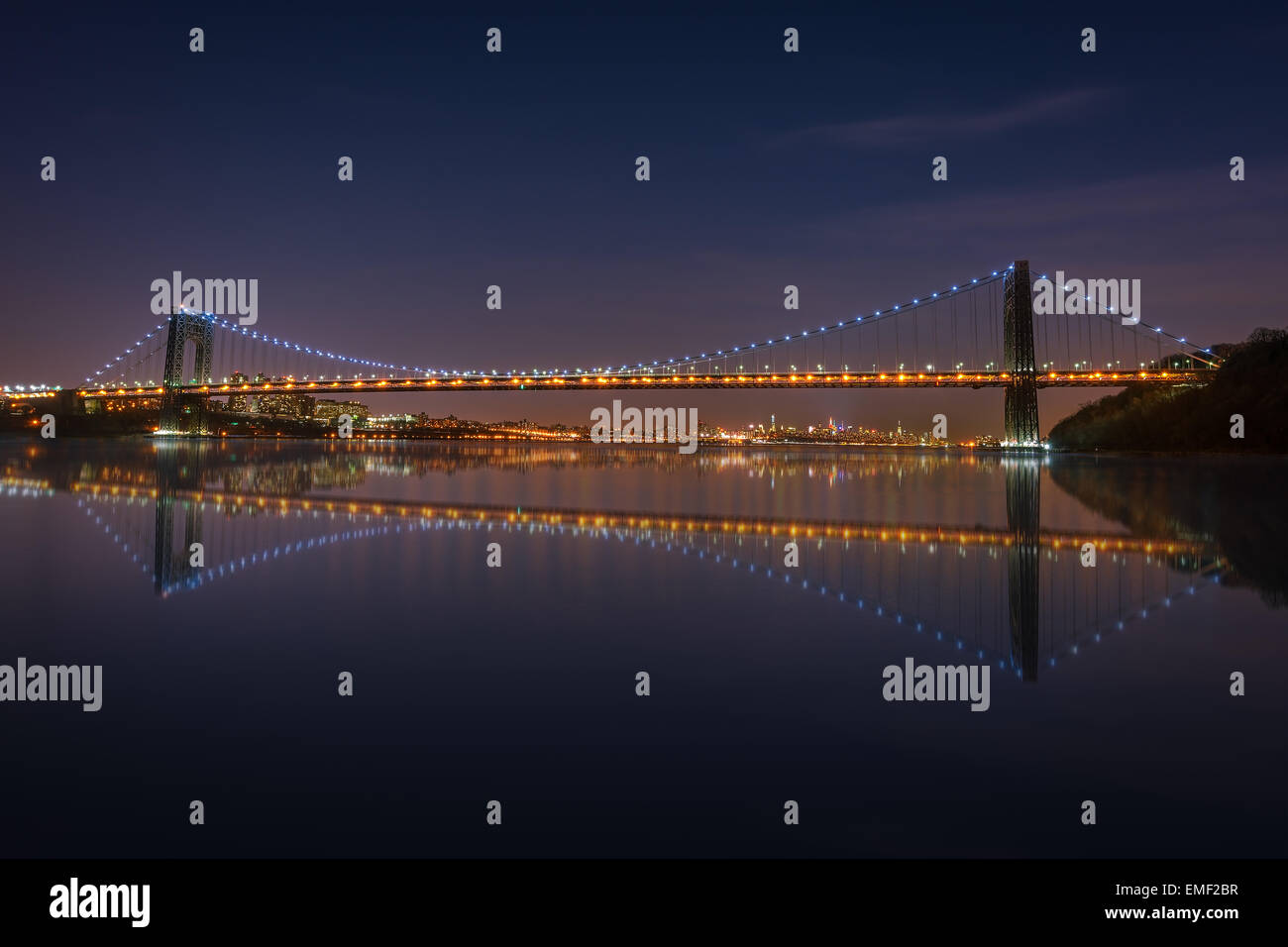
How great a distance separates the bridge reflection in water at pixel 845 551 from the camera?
6523 millimetres

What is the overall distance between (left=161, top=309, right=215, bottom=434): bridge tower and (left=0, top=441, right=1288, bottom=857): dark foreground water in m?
69.7

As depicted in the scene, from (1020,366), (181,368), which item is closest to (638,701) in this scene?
(1020,366)

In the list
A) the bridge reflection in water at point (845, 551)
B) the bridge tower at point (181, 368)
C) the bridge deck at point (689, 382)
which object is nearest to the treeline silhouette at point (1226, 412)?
the bridge deck at point (689, 382)

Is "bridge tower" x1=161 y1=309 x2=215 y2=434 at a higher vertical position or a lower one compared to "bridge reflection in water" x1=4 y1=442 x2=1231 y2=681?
higher

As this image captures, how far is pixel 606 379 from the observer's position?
217ft

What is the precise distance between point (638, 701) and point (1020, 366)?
58.7m

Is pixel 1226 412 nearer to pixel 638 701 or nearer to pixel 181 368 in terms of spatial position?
pixel 638 701

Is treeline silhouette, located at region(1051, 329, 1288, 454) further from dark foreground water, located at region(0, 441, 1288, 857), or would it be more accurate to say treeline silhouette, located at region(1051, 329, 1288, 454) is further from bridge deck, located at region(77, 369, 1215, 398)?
dark foreground water, located at region(0, 441, 1288, 857)

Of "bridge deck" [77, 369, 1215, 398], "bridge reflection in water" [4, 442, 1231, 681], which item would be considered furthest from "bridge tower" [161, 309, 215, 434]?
"bridge reflection in water" [4, 442, 1231, 681]

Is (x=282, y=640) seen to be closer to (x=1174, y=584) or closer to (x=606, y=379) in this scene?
(x=1174, y=584)

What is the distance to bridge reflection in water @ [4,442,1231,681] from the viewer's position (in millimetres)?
6523

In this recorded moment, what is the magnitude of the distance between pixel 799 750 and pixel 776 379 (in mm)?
58726

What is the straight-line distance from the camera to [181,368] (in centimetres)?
7556

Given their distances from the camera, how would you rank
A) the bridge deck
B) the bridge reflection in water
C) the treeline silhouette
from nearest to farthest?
the bridge reflection in water
the treeline silhouette
the bridge deck
